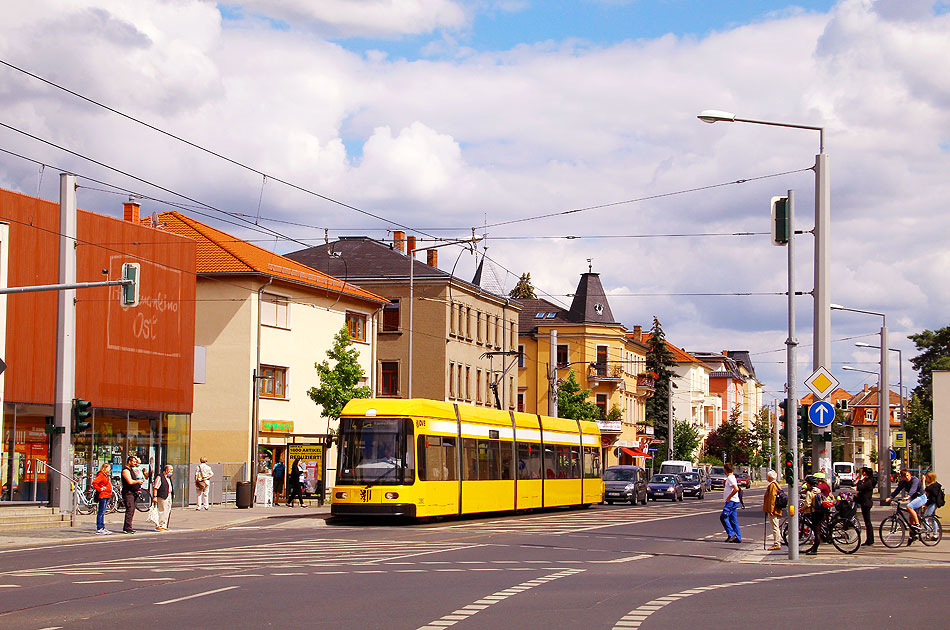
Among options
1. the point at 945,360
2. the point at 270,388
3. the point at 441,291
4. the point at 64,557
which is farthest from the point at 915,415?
the point at 64,557

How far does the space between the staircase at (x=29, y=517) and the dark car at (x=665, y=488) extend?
33650 millimetres

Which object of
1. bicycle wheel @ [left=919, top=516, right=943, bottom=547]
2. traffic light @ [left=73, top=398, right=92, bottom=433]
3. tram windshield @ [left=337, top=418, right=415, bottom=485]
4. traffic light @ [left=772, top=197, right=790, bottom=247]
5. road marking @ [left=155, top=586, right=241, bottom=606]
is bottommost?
bicycle wheel @ [left=919, top=516, right=943, bottom=547]

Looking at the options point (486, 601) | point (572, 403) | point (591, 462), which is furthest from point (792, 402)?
point (572, 403)

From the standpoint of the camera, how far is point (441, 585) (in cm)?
1645

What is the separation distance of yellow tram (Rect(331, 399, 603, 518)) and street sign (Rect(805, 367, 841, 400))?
1148 centimetres

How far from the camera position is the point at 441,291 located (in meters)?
69.8

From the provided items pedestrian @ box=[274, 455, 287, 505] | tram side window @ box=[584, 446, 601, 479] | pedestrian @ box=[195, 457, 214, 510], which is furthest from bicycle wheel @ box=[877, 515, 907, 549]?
pedestrian @ box=[274, 455, 287, 505]

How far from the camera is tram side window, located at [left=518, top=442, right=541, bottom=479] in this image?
3838 centimetres

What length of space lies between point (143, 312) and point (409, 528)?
13977 millimetres

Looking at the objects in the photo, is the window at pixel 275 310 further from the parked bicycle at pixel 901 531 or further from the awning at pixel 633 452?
the awning at pixel 633 452

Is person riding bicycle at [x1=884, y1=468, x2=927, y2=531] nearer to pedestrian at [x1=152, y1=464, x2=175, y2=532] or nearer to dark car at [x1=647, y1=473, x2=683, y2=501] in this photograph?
pedestrian at [x1=152, y1=464, x2=175, y2=532]

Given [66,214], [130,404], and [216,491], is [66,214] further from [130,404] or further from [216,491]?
[216,491]

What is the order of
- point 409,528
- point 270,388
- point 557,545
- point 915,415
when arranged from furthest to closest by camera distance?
point 915,415
point 270,388
point 409,528
point 557,545

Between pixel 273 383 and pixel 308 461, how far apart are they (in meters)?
6.30
